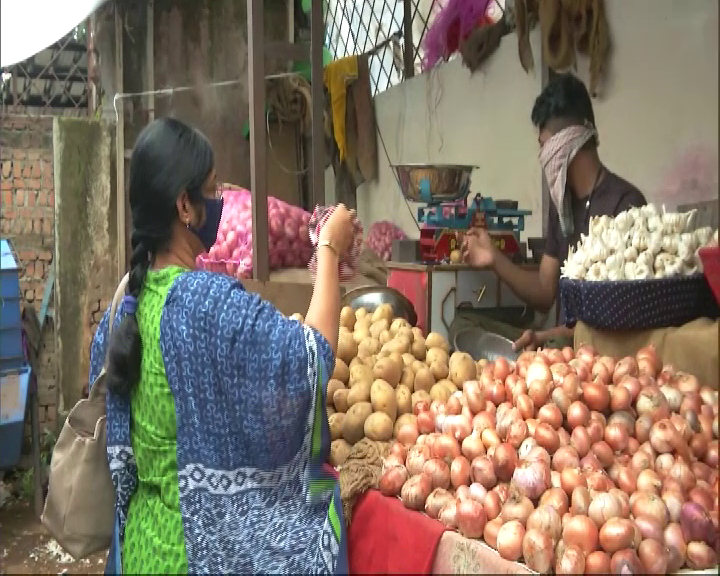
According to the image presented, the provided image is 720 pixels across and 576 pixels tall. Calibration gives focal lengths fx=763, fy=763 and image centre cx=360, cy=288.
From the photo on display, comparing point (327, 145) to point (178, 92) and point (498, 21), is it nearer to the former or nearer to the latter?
point (178, 92)

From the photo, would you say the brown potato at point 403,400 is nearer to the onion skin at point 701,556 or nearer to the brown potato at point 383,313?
the brown potato at point 383,313

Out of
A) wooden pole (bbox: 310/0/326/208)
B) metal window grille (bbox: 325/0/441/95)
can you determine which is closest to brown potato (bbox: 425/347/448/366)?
wooden pole (bbox: 310/0/326/208)

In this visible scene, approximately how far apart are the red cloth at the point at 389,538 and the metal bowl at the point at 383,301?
1.35 m

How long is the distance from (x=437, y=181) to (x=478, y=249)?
36cm

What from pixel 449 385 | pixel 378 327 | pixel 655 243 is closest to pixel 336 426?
pixel 449 385

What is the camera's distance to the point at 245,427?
159 cm

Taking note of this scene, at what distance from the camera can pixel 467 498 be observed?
1670 millimetres

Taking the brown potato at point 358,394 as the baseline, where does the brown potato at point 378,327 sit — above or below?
above

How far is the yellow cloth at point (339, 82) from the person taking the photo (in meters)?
6.36

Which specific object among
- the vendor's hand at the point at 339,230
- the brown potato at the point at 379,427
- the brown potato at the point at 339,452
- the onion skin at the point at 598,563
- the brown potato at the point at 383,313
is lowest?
the onion skin at the point at 598,563

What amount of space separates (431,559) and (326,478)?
31cm

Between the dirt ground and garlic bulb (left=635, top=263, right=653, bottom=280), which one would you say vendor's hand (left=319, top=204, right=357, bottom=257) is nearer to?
garlic bulb (left=635, top=263, right=653, bottom=280)

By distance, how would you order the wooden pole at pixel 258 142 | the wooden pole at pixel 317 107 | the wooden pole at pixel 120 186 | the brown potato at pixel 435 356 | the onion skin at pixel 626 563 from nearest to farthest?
the onion skin at pixel 626 563, the brown potato at pixel 435 356, the wooden pole at pixel 258 142, the wooden pole at pixel 317 107, the wooden pole at pixel 120 186

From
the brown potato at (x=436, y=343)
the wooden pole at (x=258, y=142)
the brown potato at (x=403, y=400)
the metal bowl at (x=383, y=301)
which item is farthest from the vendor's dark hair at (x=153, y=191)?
the wooden pole at (x=258, y=142)
